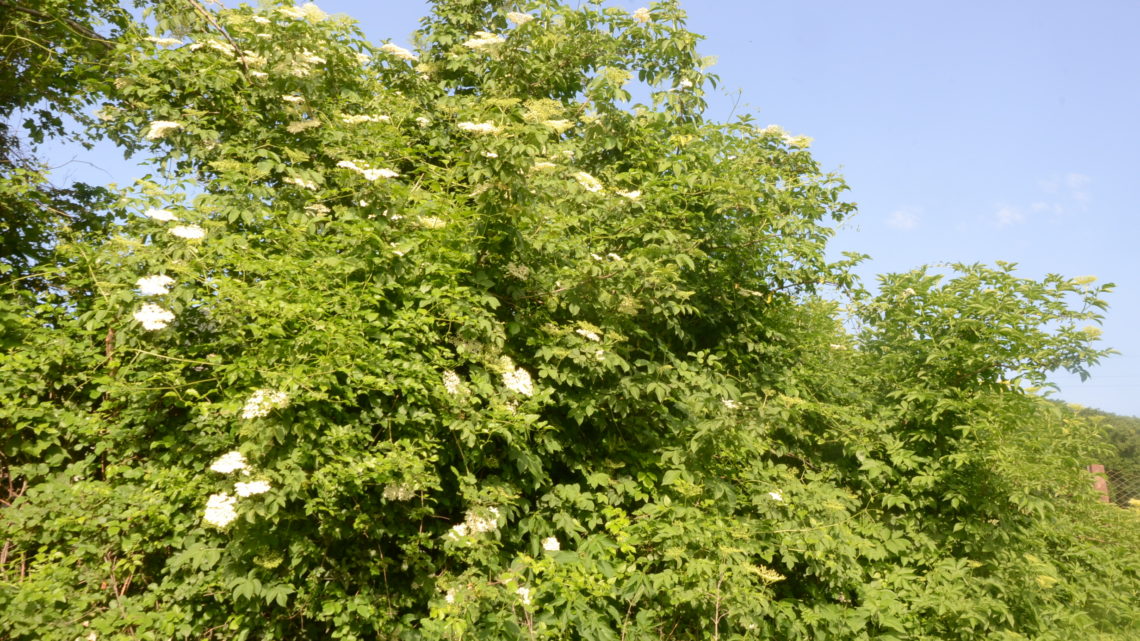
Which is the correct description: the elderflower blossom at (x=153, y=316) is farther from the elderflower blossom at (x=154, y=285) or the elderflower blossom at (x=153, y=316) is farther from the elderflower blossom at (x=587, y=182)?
the elderflower blossom at (x=587, y=182)

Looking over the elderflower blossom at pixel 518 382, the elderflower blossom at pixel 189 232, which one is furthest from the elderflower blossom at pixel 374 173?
the elderflower blossom at pixel 518 382

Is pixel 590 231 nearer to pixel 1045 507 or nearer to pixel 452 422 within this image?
pixel 452 422

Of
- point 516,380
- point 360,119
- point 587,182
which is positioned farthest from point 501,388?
point 360,119

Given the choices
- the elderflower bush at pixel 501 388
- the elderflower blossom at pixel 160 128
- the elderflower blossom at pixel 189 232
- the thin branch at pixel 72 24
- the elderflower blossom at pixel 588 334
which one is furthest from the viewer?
the thin branch at pixel 72 24

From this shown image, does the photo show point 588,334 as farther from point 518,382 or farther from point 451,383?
point 451,383

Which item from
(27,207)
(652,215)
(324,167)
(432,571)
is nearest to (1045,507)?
(652,215)

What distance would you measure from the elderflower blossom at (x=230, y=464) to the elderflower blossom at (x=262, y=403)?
20 centimetres

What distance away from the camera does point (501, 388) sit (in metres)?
3.34

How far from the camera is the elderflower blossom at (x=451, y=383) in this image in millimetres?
3094

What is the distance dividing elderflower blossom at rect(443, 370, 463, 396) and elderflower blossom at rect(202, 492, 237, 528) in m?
0.98

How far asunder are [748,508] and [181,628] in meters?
3.18

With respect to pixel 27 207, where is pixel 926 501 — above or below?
below

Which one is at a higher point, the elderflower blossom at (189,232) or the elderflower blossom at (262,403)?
the elderflower blossom at (189,232)

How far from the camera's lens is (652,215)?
4234mm
